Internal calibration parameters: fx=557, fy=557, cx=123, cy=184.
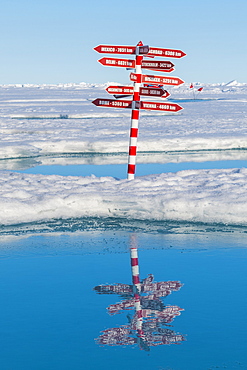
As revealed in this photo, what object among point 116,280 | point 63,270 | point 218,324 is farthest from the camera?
point 63,270

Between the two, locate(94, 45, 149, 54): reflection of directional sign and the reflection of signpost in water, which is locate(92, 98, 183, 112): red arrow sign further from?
the reflection of signpost in water

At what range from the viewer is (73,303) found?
4441mm

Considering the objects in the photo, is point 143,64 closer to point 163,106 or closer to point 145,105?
point 145,105

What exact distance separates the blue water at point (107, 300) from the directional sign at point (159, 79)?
2.93 m

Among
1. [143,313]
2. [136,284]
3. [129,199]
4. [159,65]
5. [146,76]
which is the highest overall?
[159,65]

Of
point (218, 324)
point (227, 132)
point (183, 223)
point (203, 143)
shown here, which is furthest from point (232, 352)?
point (227, 132)

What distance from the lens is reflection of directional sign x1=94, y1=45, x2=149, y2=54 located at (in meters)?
8.77

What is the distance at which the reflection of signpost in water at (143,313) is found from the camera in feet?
12.3

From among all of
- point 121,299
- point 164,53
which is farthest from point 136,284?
point 164,53

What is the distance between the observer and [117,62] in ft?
29.3

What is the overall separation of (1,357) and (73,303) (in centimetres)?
98

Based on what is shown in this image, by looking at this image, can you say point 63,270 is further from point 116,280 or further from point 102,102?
point 102,102

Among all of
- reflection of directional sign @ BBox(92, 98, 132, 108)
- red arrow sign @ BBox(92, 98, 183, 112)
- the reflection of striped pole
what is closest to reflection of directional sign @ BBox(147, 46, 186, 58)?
red arrow sign @ BBox(92, 98, 183, 112)

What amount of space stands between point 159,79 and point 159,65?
0.81 feet
